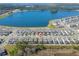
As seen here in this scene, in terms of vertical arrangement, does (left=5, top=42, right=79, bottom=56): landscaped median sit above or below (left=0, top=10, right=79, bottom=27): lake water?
below

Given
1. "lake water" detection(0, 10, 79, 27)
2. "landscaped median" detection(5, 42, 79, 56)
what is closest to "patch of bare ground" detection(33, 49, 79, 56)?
"landscaped median" detection(5, 42, 79, 56)

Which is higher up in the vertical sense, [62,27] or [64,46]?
[62,27]

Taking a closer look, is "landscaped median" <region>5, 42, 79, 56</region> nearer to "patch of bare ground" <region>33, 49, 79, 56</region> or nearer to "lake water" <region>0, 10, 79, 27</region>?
"patch of bare ground" <region>33, 49, 79, 56</region>

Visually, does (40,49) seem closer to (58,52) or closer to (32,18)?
(58,52)

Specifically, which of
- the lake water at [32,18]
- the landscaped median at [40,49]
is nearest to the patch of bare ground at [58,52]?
the landscaped median at [40,49]

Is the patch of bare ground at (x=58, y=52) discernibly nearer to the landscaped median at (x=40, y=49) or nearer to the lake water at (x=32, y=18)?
the landscaped median at (x=40, y=49)

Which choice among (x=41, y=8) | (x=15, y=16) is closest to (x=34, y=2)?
(x=41, y=8)

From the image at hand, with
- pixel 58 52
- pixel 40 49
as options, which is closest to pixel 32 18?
pixel 40 49

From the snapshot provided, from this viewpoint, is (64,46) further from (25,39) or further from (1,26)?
(1,26)
